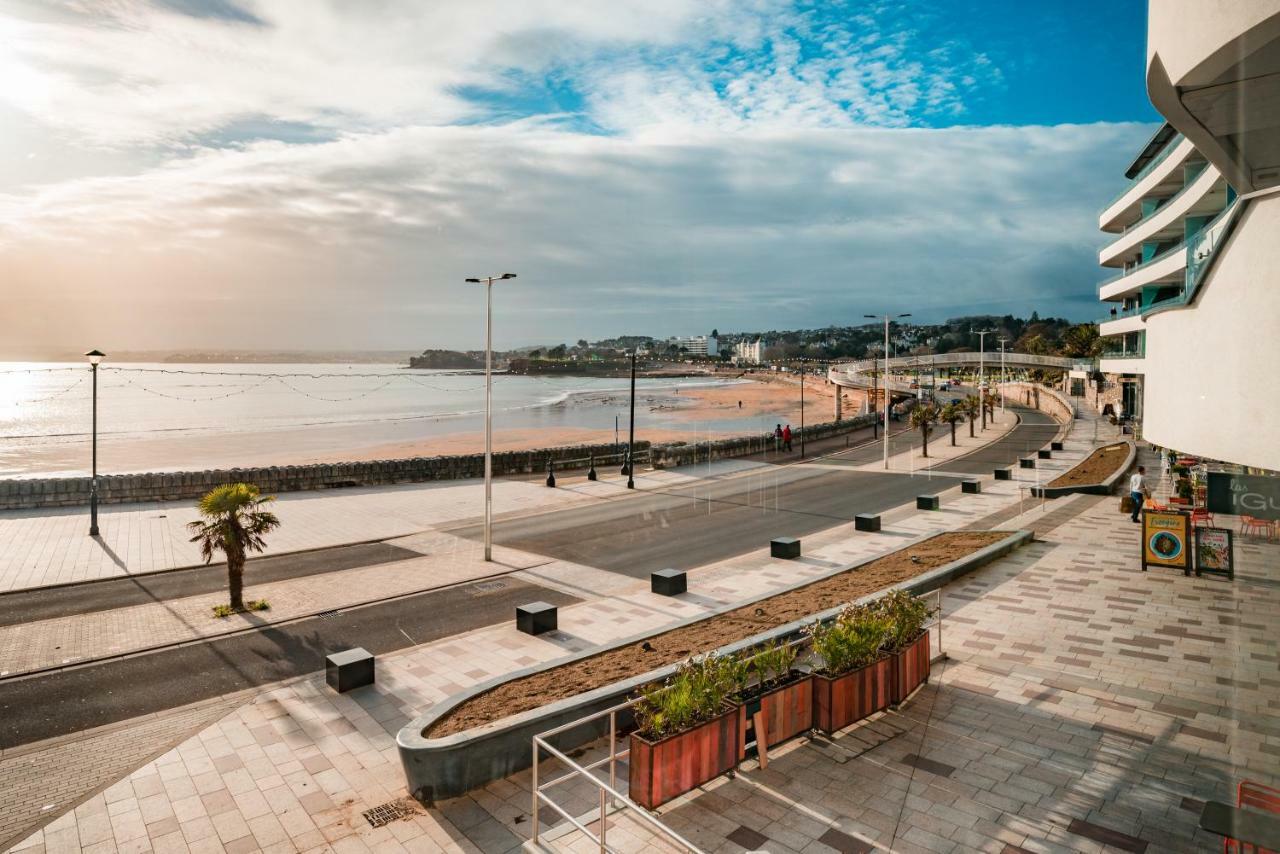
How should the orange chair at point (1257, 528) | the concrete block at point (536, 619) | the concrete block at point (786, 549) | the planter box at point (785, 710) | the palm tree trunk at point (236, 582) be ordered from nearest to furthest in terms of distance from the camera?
1. the planter box at point (785, 710)
2. the concrete block at point (536, 619)
3. the palm tree trunk at point (236, 582)
4. the concrete block at point (786, 549)
5. the orange chair at point (1257, 528)

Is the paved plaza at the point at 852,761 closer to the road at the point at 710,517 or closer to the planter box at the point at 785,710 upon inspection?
the planter box at the point at 785,710

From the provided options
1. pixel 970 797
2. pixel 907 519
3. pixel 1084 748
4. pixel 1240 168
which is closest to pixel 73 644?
pixel 970 797

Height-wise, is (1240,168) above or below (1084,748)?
above

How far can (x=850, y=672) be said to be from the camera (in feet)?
29.9

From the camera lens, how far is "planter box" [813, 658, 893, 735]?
8891mm

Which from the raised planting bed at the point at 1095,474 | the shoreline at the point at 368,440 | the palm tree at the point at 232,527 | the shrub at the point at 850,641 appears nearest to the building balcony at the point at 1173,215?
the raised planting bed at the point at 1095,474

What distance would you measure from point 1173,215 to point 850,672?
33.8 metres

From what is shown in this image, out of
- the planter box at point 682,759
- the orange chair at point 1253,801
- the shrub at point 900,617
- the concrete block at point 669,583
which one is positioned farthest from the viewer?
the concrete block at point 669,583

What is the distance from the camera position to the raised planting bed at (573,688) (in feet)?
26.6

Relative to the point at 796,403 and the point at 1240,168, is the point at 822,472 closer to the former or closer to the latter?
the point at 1240,168

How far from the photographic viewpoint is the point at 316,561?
19.5 m

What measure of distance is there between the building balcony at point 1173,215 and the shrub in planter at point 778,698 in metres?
21.9

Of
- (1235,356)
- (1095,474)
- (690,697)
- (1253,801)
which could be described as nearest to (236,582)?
(690,697)

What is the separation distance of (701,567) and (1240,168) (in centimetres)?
1440
